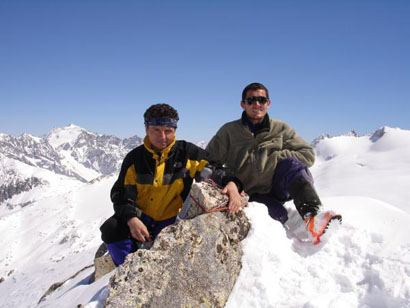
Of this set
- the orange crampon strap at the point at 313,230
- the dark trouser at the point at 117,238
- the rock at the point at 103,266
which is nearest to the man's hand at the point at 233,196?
the orange crampon strap at the point at 313,230

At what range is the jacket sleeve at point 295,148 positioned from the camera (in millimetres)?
5809

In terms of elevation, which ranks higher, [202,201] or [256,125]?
[256,125]

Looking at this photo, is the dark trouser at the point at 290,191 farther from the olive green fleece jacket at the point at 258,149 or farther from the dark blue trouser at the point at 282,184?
the olive green fleece jacket at the point at 258,149

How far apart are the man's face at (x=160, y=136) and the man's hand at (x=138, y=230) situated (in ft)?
4.53

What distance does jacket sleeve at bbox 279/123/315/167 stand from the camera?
5.81 m

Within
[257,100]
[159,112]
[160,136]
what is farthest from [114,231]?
[257,100]

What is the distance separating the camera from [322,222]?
4.78 m

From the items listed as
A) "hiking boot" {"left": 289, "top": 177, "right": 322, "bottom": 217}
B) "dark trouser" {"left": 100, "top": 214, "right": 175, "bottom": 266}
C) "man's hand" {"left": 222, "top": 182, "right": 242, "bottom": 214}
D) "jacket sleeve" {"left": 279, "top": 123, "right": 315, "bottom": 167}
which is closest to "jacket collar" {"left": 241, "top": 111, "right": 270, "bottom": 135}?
"jacket sleeve" {"left": 279, "top": 123, "right": 315, "bottom": 167}

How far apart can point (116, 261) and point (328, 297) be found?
3611 mm

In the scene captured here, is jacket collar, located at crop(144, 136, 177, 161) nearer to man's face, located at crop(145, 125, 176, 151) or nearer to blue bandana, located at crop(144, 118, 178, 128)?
man's face, located at crop(145, 125, 176, 151)

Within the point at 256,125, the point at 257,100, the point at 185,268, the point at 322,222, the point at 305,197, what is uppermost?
the point at 257,100

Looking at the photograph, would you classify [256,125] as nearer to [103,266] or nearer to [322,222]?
[322,222]

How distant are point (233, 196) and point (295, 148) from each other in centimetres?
222

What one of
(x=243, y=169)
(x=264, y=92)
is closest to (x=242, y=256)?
(x=243, y=169)
